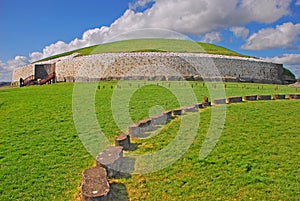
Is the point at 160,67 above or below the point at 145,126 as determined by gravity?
above

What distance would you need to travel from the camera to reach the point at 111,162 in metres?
5.98

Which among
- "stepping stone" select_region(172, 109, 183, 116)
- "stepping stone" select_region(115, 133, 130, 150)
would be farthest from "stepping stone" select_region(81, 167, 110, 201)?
"stepping stone" select_region(172, 109, 183, 116)

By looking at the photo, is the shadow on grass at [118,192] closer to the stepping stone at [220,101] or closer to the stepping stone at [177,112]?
the stepping stone at [177,112]

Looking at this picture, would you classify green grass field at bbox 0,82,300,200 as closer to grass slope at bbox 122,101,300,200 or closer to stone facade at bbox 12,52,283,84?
grass slope at bbox 122,101,300,200

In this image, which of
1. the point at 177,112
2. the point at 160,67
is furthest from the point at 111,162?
the point at 160,67

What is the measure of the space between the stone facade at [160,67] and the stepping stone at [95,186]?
2931 centimetres

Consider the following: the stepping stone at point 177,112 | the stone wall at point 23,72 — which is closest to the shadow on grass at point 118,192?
the stepping stone at point 177,112

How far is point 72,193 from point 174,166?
6.97 ft

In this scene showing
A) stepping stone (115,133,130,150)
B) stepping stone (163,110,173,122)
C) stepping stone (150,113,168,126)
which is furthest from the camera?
stepping stone (163,110,173,122)

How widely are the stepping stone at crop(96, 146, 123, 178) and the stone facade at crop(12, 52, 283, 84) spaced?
28198 millimetres

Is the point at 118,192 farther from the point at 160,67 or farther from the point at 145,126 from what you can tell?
the point at 160,67

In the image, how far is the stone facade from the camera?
35.8 meters

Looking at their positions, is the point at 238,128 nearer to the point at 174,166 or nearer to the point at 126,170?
the point at 174,166

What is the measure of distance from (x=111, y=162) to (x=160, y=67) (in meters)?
30.8
